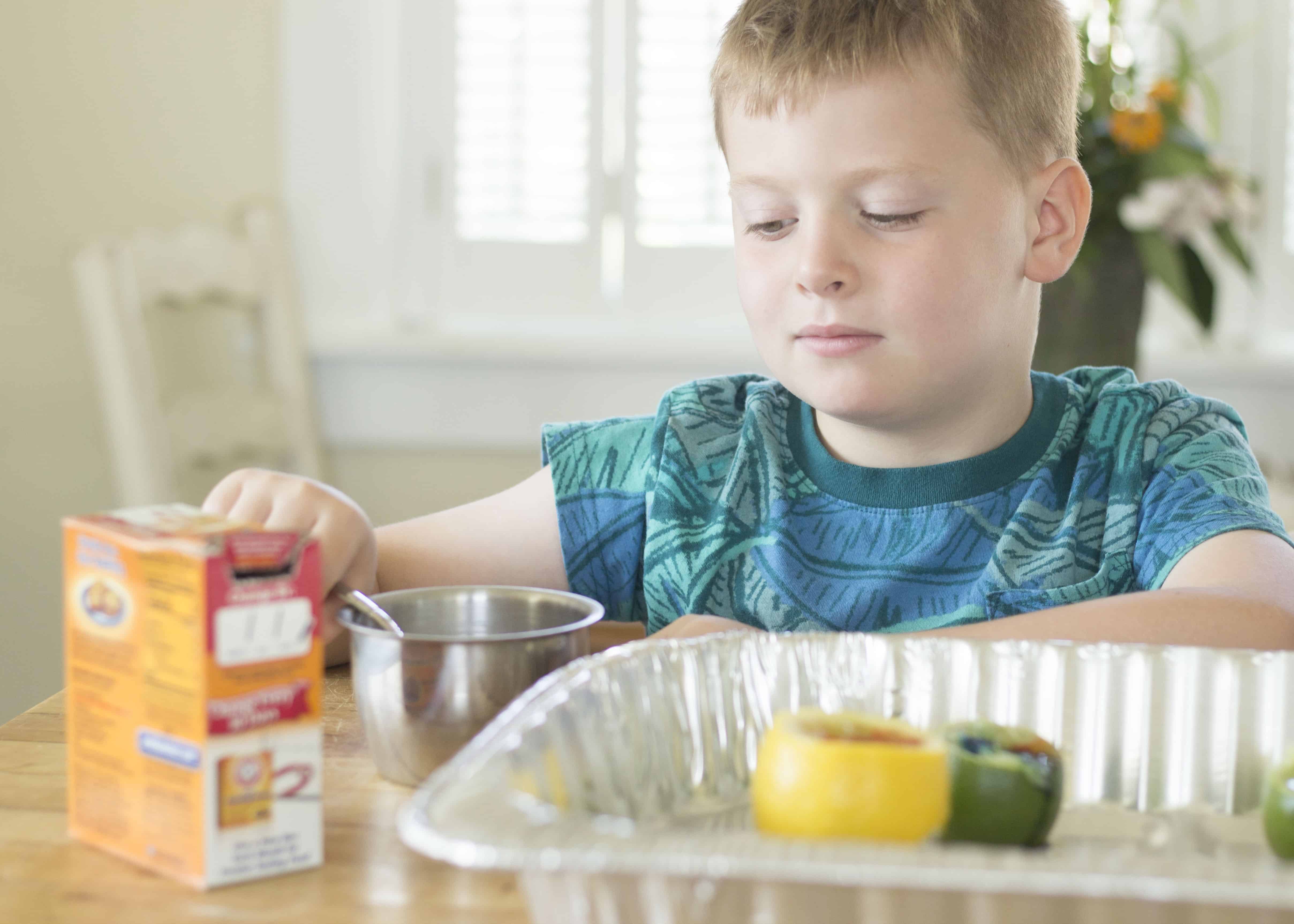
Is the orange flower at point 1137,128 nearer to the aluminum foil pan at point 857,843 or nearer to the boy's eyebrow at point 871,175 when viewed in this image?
the boy's eyebrow at point 871,175

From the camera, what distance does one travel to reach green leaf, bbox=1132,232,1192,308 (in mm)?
1855

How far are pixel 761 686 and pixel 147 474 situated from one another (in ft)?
5.15

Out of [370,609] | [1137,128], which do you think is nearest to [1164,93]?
[1137,128]

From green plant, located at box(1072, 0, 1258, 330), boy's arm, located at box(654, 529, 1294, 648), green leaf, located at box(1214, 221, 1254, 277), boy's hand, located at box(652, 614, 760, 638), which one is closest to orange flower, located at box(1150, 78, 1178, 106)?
green plant, located at box(1072, 0, 1258, 330)

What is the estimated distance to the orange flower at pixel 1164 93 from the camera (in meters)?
1.93

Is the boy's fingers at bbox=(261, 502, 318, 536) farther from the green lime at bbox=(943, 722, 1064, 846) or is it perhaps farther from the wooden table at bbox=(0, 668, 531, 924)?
the green lime at bbox=(943, 722, 1064, 846)

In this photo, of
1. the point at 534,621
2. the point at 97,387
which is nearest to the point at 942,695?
the point at 534,621

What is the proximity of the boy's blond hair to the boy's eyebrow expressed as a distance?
49 millimetres

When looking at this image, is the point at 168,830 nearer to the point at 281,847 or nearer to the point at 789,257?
the point at 281,847

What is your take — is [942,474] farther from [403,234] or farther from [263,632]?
[403,234]

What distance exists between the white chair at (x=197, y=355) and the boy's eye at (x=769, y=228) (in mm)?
1265

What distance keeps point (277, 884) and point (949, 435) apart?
2.18 feet

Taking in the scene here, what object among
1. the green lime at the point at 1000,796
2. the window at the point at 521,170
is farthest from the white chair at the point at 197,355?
the green lime at the point at 1000,796

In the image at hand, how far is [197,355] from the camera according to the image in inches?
83.8
